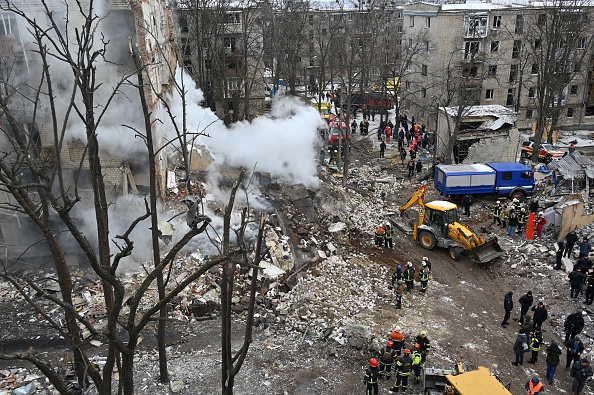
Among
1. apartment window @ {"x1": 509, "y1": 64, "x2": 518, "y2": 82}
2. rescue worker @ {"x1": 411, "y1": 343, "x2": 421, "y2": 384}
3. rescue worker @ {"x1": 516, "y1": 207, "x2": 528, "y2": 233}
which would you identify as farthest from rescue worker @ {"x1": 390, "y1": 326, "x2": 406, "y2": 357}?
apartment window @ {"x1": 509, "y1": 64, "x2": 518, "y2": 82}

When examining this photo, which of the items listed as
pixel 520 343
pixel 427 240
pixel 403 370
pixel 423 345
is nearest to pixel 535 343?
pixel 520 343

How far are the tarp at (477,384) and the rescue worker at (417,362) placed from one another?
135 cm

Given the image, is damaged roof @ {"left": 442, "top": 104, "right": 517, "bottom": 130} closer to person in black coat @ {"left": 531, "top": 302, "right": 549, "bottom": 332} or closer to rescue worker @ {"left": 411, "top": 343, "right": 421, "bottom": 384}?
person in black coat @ {"left": 531, "top": 302, "right": 549, "bottom": 332}

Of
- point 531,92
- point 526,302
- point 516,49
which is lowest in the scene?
point 526,302

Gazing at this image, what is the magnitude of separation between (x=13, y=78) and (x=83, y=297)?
697cm

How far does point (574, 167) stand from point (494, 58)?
15.0m

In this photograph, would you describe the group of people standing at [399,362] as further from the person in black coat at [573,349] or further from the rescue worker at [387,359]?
the person in black coat at [573,349]

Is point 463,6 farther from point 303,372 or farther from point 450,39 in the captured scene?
point 303,372

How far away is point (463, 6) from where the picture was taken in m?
32.7

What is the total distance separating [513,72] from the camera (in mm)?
34531

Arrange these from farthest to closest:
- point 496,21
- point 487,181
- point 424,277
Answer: point 496,21, point 487,181, point 424,277

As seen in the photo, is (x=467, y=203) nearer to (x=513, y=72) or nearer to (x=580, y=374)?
(x=580, y=374)

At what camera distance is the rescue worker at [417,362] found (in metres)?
11.2

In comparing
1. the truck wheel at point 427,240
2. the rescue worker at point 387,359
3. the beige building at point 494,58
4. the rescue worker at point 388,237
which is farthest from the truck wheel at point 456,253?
the beige building at point 494,58
